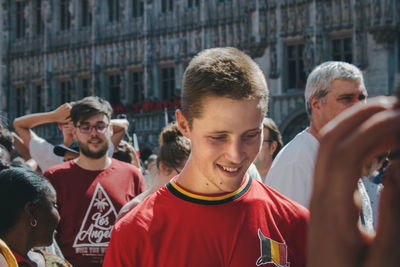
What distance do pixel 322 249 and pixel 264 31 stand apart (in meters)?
21.3

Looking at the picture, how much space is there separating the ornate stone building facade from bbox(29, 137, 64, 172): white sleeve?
1137 centimetres

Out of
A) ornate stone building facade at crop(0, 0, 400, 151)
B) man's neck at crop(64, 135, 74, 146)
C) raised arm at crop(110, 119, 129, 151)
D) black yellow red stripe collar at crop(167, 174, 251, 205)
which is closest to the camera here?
black yellow red stripe collar at crop(167, 174, 251, 205)

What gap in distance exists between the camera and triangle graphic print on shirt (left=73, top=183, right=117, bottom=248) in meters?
4.06

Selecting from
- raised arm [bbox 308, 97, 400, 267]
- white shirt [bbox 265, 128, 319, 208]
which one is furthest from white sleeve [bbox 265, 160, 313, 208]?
raised arm [bbox 308, 97, 400, 267]

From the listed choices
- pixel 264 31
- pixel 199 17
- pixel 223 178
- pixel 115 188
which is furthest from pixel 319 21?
pixel 223 178

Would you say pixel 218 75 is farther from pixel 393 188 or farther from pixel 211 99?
pixel 393 188

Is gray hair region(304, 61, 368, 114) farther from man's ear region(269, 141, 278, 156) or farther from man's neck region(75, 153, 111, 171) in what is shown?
man's ear region(269, 141, 278, 156)

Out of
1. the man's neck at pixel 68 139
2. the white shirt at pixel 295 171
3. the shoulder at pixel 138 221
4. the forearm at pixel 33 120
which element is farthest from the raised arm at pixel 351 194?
the man's neck at pixel 68 139

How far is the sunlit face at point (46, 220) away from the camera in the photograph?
8.84 ft

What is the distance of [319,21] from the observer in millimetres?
20469

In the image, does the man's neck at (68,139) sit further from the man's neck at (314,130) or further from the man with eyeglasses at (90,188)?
the man's neck at (314,130)

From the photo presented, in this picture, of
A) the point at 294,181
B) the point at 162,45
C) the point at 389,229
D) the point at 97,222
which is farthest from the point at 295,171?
the point at 162,45

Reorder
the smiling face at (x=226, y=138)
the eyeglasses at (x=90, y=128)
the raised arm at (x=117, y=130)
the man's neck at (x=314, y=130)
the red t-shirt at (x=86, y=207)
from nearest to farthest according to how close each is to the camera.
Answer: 1. the smiling face at (x=226, y=138)
2. the man's neck at (x=314, y=130)
3. the red t-shirt at (x=86, y=207)
4. the eyeglasses at (x=90, y=128)
5. the raised arm at (x=117, y=130)

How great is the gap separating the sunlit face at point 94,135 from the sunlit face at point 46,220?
61.5 inches
